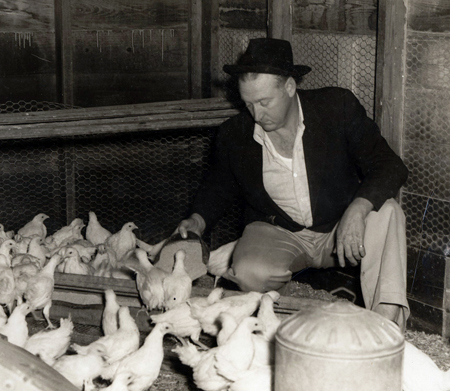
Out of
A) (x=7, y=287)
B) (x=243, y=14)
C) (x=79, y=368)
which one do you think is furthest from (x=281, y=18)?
(x=79, y=368)

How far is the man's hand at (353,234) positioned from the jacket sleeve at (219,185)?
707 mm

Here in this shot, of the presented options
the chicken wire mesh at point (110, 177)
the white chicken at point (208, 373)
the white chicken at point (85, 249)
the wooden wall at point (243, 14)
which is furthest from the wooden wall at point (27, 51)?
the white chicken at point (208, 373)

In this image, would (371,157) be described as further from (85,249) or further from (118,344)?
(85,249)

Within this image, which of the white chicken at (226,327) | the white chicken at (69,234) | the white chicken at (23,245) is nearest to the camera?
the white chicken at (226,327)

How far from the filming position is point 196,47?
4.90 m

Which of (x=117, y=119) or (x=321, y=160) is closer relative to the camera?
(x=321, y=160)

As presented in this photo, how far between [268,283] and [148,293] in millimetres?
552

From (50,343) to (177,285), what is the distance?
655 millimetres

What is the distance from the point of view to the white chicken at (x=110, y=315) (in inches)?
126

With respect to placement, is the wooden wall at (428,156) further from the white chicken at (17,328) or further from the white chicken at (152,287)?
the white chicken at (17,328)

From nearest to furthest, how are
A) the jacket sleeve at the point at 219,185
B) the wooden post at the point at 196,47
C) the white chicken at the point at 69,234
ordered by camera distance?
the jacket sleeve at the point at 219,185
the white chicken at the point at 69,234
the wooden post at the point at 196,47

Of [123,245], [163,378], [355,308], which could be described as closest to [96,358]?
[163,378]

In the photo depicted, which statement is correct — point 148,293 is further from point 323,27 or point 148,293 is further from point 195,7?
point 195,7

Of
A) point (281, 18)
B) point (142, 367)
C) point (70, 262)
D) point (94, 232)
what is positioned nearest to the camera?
point (142, 367)
